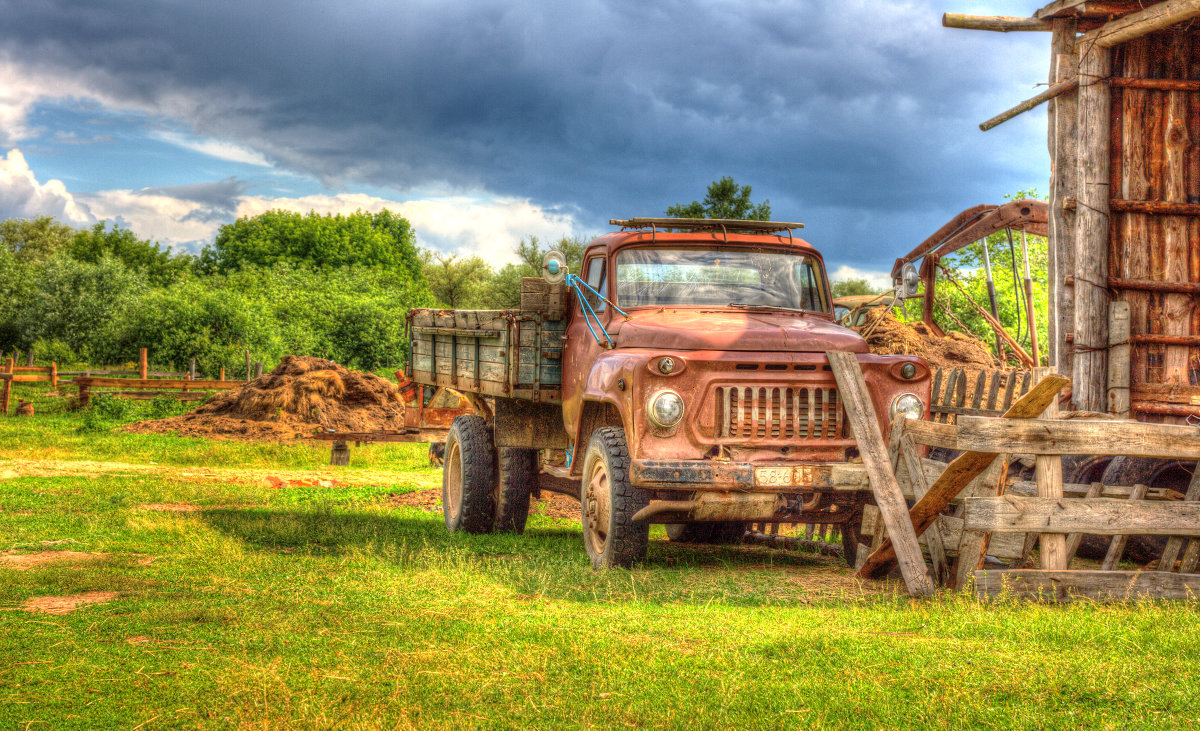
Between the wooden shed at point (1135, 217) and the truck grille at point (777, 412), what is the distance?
418 cm

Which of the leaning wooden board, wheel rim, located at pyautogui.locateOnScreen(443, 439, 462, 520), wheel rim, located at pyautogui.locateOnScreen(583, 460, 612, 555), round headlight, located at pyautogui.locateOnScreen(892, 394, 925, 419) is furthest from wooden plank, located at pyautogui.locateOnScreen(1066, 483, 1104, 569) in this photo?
wheel rim, located at pyautogui.locateOnScreen(443, 439, 462, 520)

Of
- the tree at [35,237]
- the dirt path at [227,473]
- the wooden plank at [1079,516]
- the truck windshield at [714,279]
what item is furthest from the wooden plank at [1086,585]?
the tree at [35,237]

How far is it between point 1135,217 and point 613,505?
248 inches

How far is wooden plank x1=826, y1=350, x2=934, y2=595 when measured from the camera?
21.4ft

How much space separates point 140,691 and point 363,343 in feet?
144

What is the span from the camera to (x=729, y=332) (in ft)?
24.5

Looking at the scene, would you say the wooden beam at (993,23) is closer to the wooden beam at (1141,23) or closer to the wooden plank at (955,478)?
the wooden beam at (1141,23)

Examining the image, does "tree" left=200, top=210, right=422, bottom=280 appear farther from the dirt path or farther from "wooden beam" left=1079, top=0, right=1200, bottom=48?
"wooden beam" left=1079, top=0, right=1200, bottom=48

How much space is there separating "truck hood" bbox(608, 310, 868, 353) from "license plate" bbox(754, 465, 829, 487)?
3.11 ft

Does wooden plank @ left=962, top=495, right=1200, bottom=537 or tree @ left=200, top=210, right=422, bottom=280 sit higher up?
tree @ left=200, top=210, right=422, bottom=280

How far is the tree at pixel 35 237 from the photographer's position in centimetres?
7488

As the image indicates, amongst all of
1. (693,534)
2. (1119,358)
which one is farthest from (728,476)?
(1119,358)

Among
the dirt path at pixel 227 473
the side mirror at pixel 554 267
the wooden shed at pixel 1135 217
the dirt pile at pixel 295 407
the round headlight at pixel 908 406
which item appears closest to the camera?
the round headlight at pixel 908 406

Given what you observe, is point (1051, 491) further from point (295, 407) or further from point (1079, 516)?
point (295, 407)
